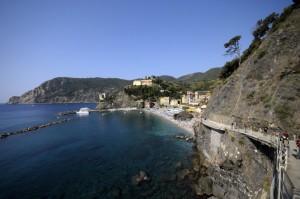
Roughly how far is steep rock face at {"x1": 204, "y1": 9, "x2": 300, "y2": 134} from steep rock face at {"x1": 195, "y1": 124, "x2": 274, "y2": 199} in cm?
288

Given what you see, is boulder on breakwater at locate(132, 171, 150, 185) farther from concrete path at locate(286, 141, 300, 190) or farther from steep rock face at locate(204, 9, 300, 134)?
concrete path at locate(286, 141, 300, 190)

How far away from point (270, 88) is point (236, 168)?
10.5 meters

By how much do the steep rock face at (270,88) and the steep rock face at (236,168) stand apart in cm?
288

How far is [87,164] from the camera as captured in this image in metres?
30.7

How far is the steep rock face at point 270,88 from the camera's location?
18438 millimetres

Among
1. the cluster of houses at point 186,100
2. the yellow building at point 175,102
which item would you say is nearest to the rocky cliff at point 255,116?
the cluster of houses at point 186,100

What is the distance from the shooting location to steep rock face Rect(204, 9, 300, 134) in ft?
60.5

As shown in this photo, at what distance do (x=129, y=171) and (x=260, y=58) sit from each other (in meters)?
25.0

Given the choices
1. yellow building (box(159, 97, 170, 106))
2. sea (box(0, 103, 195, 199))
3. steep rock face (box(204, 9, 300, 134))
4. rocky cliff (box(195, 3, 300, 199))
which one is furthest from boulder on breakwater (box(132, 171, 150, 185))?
yellow building (box(159, 97, 170, 106))

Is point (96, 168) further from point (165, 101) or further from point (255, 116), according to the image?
point (165, 101)

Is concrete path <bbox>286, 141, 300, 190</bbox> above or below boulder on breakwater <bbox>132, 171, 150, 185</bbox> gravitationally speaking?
above

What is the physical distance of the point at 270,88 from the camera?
22.5 meters

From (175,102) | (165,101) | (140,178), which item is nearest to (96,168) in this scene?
(140,178)

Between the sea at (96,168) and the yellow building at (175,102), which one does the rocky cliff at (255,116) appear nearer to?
the sea at (96,168)
